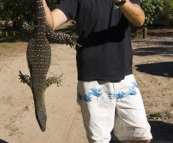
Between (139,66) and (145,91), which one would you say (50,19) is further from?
(139,66)

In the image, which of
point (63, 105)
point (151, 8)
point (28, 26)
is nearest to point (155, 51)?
point (151, 8)

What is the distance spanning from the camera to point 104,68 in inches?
132

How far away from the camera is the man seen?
3299mm

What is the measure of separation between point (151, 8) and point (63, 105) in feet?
45.2

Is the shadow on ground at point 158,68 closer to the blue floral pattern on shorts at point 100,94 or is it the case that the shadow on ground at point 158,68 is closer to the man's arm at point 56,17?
the blue floral pattern on shorts at point 100,94

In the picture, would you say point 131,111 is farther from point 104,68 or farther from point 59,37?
point 59,37

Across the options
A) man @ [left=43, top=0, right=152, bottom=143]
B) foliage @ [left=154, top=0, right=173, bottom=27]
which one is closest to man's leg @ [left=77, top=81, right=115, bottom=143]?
man @ [left=43, top=0, right=152, bottom=143]

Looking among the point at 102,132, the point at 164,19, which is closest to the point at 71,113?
the point at 102,132

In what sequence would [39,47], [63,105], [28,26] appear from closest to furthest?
[39,47], [28,26], [63,105]

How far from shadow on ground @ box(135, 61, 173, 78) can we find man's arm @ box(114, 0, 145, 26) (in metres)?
6.63

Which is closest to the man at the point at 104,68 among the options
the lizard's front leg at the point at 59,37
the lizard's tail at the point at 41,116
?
the lizard's front leg at the point at 59,37

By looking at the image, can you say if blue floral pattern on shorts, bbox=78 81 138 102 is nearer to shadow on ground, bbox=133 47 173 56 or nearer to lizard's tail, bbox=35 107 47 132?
lizard's tail, bbox=35 107 47 132

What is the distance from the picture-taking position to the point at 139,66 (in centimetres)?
1109

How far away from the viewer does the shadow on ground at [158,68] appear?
9.98 m
